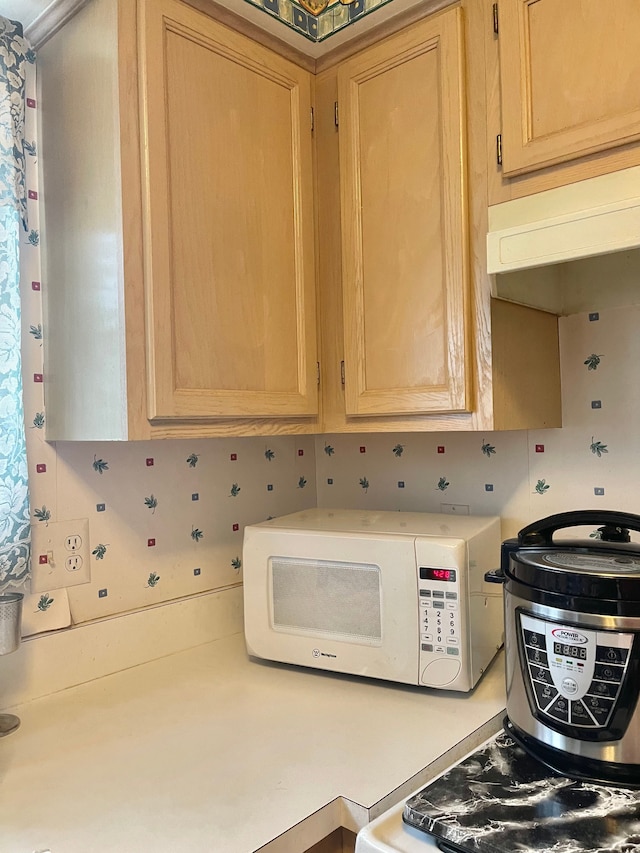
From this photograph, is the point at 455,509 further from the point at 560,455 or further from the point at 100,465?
the point at 100,465

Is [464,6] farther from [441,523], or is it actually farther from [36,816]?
[36,816]

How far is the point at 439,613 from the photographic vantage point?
1.08 meters

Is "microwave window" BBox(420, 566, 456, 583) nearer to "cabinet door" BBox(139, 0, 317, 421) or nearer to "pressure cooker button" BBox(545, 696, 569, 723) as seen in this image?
"pressure cooker button" BBox(545, 696, 569, 723)

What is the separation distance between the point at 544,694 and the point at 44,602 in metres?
0.86

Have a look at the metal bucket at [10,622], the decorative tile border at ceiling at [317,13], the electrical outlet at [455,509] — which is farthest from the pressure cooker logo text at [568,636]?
the decorative tile border at ceiling at [317,13]

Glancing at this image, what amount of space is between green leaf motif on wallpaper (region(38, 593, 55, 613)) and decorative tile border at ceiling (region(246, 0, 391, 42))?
1.13 meters

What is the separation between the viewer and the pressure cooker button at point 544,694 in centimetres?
86

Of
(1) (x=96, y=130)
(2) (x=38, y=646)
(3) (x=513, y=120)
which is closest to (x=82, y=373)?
(1) (x=96, y=130)

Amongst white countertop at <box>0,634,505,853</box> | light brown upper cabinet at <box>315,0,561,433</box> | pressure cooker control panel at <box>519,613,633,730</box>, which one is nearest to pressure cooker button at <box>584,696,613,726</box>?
pressure cooker control panel at <box>519,613,633,730</box>

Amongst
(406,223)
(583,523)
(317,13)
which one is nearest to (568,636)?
(583,523)

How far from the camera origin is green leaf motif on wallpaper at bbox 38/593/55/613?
118 cm

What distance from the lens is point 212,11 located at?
1.13m

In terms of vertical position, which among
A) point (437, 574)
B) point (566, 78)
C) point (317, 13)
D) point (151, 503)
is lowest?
point (437, 574)

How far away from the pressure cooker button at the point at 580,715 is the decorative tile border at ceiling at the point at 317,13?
1.18 m
